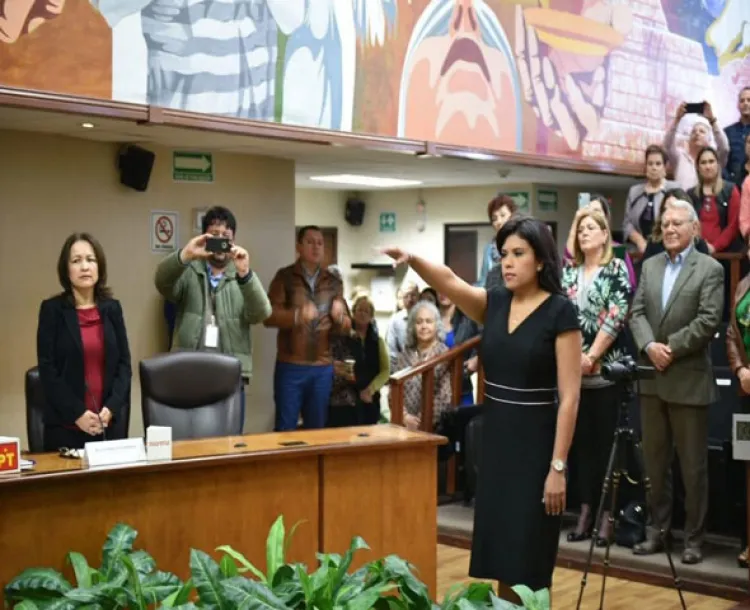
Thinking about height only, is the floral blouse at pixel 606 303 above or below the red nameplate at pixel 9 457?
above

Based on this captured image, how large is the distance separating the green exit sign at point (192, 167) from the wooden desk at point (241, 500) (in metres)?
3.05

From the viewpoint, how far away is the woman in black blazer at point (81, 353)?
15.9 ft

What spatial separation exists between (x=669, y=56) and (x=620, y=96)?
2.82 ft

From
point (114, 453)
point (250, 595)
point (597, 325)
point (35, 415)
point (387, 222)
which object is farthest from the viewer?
point (387, 222)

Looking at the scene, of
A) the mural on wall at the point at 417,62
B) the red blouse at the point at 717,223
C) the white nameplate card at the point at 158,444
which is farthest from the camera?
the red blouse at the point at 717,223

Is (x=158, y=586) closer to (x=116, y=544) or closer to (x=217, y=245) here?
(x=116, y=544)

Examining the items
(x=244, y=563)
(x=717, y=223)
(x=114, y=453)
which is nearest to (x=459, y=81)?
(x=717, y=223)

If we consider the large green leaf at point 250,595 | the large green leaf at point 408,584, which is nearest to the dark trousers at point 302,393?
the large green leaf at point 408,584

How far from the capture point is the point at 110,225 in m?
6.91

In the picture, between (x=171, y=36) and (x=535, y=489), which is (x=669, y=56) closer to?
(x=171, y=36)

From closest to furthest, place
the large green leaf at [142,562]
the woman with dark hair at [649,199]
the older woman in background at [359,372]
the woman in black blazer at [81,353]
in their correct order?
1. the large green leaf at [142,562]
2. the woman in black blazer at [81,353]
3. the older woman in background at [359,372]
4. the woman with dark hair at [649,199]

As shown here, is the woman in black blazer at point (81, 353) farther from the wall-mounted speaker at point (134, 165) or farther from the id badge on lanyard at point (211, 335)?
the wall-mounted speaker at point (134, 165)

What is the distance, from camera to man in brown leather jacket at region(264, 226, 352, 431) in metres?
6.88

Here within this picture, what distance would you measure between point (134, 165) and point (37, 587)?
A: 3882 millimetres
